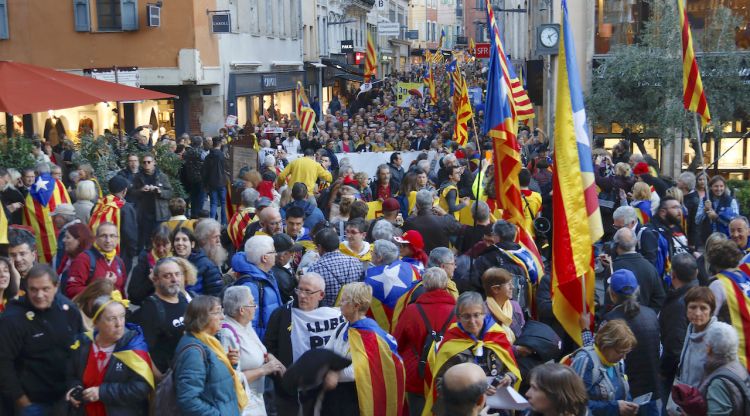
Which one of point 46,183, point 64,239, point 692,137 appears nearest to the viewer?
point 64,239

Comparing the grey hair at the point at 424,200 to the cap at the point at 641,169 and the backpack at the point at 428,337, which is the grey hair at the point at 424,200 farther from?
the cap at the point at 641,169

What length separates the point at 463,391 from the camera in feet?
14.2

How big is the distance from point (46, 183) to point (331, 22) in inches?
1513

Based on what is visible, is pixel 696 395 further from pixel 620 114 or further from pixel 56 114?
pixel 56 114

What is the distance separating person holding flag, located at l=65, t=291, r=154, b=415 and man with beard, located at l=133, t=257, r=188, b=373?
1.41 feet

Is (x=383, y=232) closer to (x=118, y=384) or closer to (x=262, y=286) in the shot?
(x=262, y=286)

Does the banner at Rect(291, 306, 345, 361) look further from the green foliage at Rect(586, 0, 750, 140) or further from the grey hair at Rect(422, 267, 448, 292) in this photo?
the green foliage at Rect(586, 0, 750, 140)

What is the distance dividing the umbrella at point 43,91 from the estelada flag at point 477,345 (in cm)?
812

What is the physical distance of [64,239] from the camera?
26.0 ft

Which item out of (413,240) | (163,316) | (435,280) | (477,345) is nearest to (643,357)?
(477,345)

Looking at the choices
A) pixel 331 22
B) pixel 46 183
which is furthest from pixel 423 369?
pixel 331 22

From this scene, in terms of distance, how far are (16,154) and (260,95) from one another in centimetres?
2088

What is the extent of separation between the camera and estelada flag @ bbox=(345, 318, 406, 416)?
6160 millimetres

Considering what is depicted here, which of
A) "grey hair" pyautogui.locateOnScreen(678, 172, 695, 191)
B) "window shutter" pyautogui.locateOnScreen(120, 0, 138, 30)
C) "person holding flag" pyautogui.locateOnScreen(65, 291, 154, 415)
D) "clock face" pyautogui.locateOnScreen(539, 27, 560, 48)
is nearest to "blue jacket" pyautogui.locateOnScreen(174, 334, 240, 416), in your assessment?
"person holding flag" pyautogui.locateOnScreen(65, 291, 154, 415)
